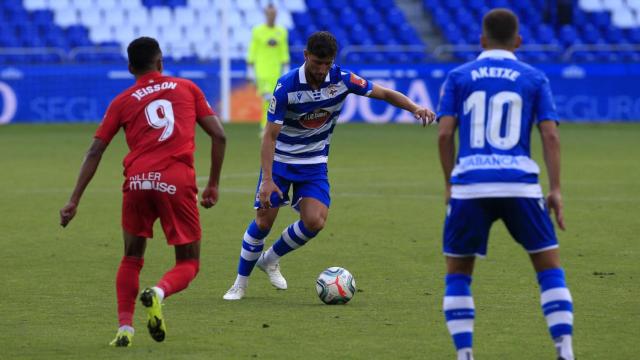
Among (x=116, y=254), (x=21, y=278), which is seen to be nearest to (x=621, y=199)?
(x=116, y=254)

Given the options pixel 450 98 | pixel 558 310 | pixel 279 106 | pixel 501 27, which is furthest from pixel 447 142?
pixel 279 106

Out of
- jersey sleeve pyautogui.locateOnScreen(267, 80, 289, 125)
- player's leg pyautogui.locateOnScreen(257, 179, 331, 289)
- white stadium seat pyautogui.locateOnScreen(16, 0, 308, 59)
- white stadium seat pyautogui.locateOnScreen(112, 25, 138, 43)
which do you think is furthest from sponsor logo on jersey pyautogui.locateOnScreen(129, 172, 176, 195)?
white stadium seat pyautogui.locateOnScreen(112, 25, 138, 43)

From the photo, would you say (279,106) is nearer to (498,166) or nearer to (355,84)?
(355,84)

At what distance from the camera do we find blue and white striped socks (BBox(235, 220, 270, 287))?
28.3 ft

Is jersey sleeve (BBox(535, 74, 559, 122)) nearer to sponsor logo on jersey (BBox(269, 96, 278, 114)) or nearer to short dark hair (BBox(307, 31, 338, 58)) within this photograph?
short dark hair (BBox(307, 31, 338, 58))

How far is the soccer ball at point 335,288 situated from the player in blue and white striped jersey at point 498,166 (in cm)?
230

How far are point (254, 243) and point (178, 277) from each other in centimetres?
189

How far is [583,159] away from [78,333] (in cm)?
1415

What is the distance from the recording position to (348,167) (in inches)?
742

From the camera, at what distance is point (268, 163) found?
7906 millimetres

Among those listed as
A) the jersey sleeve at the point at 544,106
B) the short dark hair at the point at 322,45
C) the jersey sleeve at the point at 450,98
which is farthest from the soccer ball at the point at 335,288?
the jersey sleeve at the point at 544,106

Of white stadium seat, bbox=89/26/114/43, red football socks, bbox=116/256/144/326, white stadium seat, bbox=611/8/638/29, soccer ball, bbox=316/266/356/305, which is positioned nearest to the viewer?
red football socks, bbox=116/256/144/326

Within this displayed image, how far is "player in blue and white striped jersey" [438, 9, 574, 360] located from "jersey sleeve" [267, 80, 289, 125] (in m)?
2.24

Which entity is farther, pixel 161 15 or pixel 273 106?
pixel 161 15
